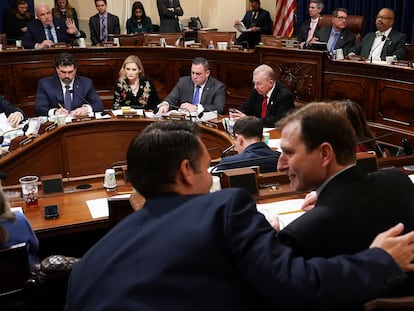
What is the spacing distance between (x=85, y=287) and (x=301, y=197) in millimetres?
1394

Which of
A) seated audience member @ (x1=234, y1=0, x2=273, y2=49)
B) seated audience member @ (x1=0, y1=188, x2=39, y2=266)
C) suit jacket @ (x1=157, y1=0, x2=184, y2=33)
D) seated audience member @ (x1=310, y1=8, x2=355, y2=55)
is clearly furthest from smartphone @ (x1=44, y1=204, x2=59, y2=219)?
suit jacket @ (x1=157, y1=0, x2=184, y2=33)

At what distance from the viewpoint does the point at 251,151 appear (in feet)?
9.88

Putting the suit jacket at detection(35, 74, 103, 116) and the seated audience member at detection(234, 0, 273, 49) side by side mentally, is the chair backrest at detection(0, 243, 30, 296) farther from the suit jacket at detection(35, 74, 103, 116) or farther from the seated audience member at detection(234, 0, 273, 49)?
the seated audience member at detection(234, 0, 273, 49)

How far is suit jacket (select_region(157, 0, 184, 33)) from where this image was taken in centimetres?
880

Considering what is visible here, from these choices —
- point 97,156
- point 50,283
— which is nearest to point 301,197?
point 50,283

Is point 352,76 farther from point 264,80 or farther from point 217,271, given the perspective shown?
point 217,271

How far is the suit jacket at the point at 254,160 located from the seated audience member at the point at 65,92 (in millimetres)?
2262

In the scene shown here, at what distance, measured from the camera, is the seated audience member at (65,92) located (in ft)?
16.1

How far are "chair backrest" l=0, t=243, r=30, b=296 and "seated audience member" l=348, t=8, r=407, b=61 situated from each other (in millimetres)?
4843

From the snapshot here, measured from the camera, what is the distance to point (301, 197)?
2.43m

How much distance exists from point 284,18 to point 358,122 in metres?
6.36

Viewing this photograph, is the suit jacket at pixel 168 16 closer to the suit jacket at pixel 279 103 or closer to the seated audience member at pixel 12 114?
the suit jacket at pixel 279 103

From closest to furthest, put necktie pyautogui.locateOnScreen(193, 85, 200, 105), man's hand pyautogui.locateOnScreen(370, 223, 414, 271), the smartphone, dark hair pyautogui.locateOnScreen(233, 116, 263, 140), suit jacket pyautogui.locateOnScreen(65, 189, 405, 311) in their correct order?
suit jacket pyautogui.locateOnScreen(65, 189, 405, 311)
man's hand pyautogui.locateOnScreen(370, 223, 414, 271)
the smartphone
dark hair pyautogui.locateOnScreen(233, 116, 263, 140)
necktie pyautogui.locateOnScreen(193, 85, 200, 105)

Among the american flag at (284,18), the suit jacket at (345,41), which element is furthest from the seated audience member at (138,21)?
the suit jacket at (345,41)
